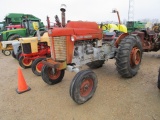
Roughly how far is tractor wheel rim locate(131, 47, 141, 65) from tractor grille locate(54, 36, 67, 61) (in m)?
1.99

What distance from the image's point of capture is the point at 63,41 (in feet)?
10.7

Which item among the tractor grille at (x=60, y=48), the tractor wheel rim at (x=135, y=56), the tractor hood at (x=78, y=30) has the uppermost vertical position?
the tractor hood at (x=78, y=30)

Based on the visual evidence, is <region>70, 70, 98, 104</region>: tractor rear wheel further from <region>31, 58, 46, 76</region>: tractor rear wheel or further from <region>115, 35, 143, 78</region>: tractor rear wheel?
<region>31, 58, 46, 76</region>: tractor rear wheel

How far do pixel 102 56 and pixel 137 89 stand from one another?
4.08ft

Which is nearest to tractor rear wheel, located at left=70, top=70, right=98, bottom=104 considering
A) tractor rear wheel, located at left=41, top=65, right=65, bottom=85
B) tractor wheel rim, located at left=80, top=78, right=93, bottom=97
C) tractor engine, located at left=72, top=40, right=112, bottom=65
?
tractor wheel rim, located at left=80, top=78, right=93, bottom=97

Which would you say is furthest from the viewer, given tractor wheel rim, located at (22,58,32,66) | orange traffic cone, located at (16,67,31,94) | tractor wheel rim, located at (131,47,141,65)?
tractor wheel rim, located at (22,58,32,66)

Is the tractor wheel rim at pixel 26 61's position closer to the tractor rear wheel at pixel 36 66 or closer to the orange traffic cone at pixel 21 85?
the tractor rear wheel at pixel 36 66

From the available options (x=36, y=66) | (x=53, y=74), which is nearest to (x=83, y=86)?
(x=53, y=74)

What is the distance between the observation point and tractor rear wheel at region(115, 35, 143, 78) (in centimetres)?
404

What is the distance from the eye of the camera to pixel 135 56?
429 cm

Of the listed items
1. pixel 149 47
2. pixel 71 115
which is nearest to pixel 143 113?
pixel 71 115

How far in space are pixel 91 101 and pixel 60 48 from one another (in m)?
1.30

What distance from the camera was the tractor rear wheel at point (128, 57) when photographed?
404cm

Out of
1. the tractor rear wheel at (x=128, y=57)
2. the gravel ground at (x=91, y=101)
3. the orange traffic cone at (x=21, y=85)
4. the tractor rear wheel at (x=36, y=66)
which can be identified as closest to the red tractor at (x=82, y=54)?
the tractor rear wheel at (x=128, y=57)
